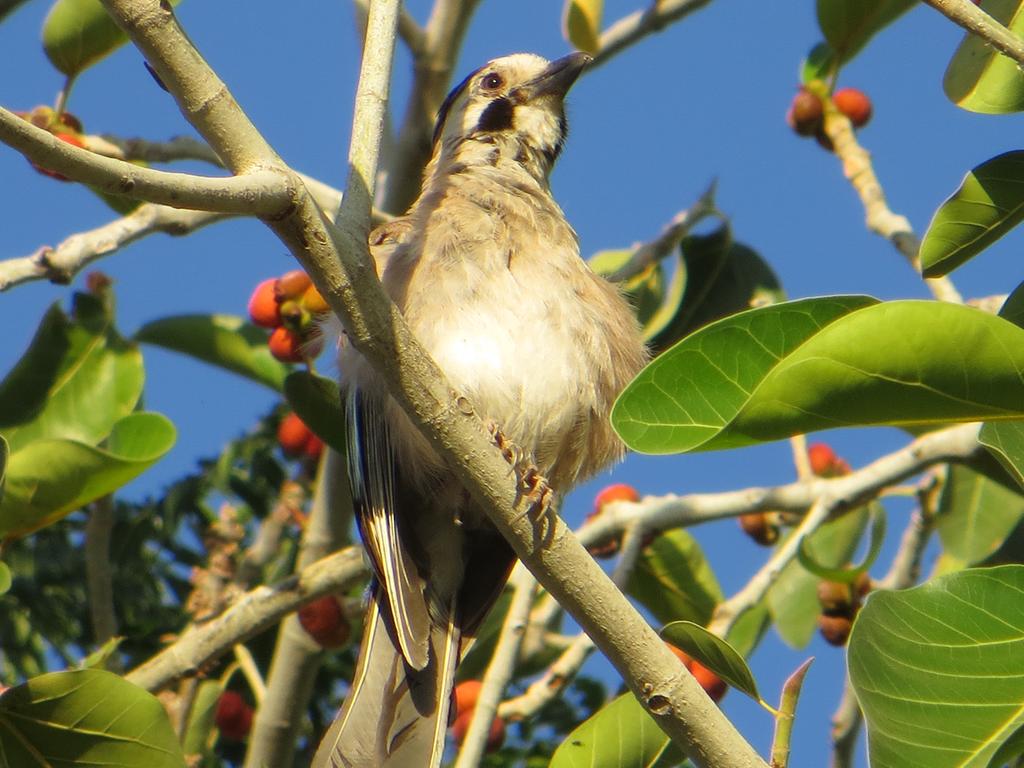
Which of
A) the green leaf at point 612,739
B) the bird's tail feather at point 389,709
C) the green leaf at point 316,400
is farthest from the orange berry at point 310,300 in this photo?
the green leaf at point 612,739

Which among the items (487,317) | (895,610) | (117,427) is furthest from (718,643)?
(117,427)

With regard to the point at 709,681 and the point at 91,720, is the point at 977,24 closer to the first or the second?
the point at 709,681

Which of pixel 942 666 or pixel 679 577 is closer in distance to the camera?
pixel 942 666

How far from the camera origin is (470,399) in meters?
4.04

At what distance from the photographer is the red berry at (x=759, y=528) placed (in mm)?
5371

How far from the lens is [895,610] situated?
109 inches

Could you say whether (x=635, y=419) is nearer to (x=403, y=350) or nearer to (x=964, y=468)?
(x=403, y=350)

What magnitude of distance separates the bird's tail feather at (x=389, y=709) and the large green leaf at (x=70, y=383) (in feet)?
3.71

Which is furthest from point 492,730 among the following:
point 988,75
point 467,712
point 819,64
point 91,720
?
point 819,64

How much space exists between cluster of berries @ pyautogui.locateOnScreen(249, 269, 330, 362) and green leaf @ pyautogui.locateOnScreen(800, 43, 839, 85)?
220 centimetres

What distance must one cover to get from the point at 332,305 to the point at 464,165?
257 centimetres

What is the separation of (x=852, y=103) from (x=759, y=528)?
171 cm

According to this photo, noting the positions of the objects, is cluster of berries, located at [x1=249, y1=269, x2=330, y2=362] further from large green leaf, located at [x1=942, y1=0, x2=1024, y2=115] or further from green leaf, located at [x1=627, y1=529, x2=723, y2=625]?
large green leaf, located at [x1=942, y1=0, x2=1024, y2=115]

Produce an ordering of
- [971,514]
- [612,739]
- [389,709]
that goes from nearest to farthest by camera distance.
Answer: [612,739], [389,709], [971,514]
